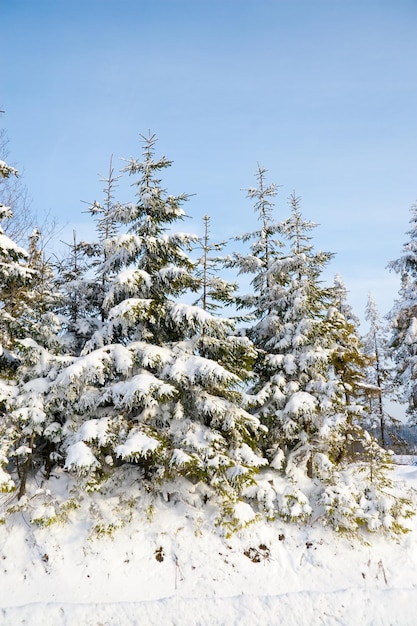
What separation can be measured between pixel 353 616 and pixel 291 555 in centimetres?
238

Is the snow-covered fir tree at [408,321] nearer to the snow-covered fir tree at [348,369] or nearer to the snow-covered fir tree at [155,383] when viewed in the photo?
the snow-covered fir tree at [348,369]

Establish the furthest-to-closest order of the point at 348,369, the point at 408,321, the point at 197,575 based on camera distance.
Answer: the point at 408,321
the point at 348,369
the point at 197,575

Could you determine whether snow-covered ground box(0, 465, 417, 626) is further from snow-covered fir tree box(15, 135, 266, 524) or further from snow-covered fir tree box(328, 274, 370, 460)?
snow-covered fir tree box(328, 274, 370, 460)

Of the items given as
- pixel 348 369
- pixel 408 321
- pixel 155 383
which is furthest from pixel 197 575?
pixel 408 321

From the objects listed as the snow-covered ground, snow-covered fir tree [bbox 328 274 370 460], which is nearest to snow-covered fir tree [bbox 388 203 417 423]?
snow-covered fir tree [bbox 328 274 370 460]

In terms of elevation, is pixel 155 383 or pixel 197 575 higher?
pixel 155 383

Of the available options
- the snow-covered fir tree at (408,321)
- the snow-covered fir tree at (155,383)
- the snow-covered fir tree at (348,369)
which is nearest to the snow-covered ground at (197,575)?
the snow-covered fir tree at (155,383)

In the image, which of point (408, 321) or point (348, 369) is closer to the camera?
point (348, 369)

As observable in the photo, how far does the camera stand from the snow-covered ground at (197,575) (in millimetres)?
9133

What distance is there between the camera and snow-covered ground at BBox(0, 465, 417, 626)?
9133 millimetres

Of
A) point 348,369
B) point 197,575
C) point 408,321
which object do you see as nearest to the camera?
point 197,575

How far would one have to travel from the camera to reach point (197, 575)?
10.6m

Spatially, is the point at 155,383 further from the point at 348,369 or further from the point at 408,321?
the point at 408,321

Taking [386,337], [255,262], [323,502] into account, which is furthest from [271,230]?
[386,337]
